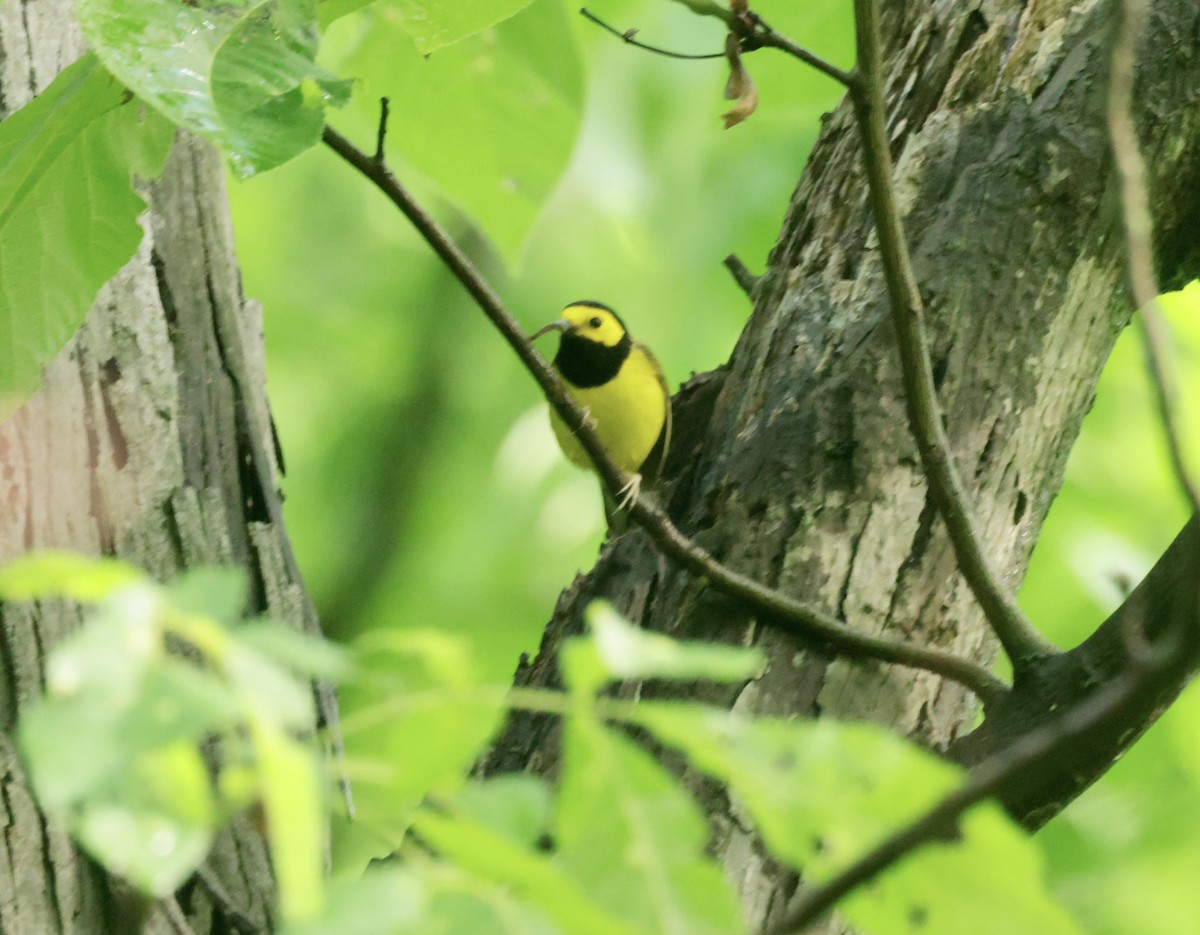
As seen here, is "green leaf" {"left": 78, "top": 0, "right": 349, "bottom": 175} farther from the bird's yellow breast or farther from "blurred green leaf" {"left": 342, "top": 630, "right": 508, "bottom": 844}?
the bird's yellow breast

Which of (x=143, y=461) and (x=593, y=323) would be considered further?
(x=593, y=323)

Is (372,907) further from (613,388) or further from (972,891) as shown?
(613,388)

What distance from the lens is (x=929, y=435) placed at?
2.09m

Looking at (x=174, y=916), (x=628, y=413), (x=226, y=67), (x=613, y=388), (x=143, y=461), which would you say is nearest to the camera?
(x=226, y=67)

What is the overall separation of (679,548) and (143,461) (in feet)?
3.27

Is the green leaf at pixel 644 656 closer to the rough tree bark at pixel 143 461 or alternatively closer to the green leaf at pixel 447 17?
the green leaf at pixel 447 17

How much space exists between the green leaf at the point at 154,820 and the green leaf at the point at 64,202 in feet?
3.88

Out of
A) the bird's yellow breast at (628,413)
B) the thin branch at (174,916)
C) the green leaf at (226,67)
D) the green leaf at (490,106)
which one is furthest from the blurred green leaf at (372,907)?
the bird's yellow breast at (628,413)

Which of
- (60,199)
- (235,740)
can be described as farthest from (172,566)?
(235,740)

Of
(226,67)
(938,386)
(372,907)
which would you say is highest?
(226,67)

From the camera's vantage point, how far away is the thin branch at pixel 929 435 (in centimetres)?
197

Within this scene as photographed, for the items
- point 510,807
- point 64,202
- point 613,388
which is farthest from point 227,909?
point 613,388

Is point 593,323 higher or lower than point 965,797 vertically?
higher

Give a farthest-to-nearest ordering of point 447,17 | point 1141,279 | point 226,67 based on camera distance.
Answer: point 447,17 → point 226,67 → point 1141,279
